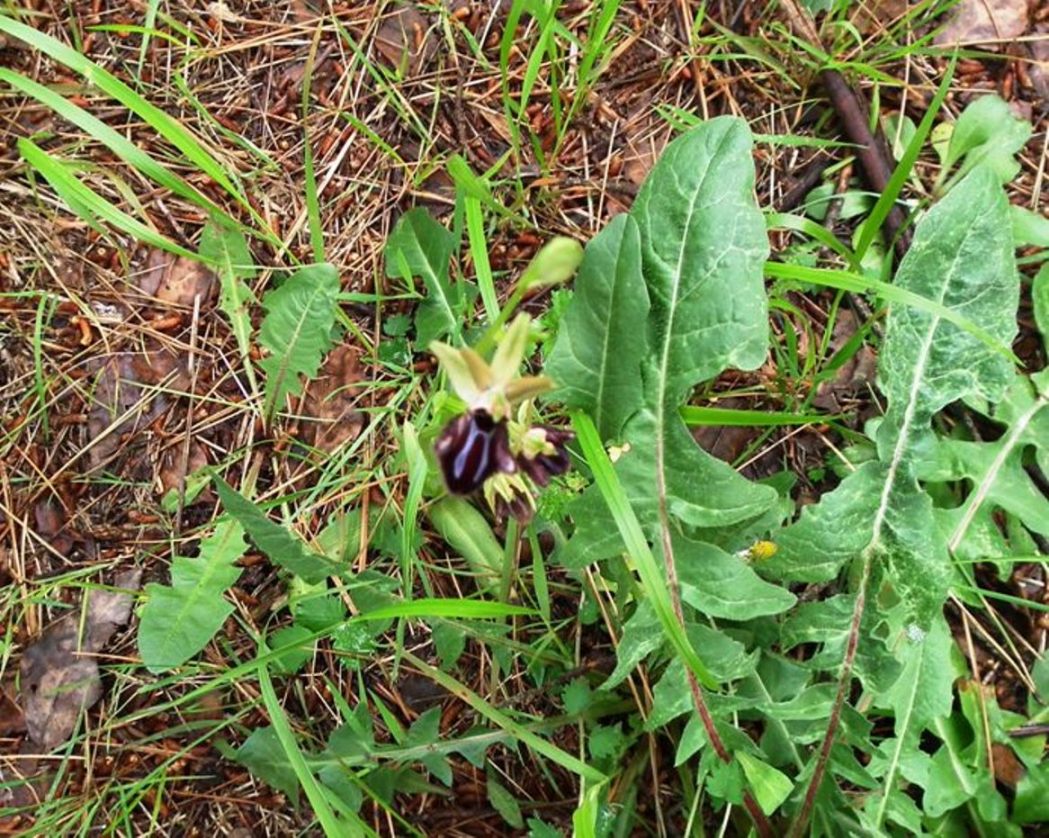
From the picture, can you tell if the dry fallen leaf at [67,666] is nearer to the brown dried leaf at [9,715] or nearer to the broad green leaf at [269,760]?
the brown dried leaf at [9,715]

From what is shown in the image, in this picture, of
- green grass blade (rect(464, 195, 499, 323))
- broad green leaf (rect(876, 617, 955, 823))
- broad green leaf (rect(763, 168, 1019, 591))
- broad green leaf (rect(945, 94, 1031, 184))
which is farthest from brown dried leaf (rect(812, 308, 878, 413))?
green grass blade (rect(464, 195, 499, 323))

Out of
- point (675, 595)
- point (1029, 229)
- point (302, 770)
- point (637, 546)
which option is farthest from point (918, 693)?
point (302, 770)

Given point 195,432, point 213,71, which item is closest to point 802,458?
point 195,432

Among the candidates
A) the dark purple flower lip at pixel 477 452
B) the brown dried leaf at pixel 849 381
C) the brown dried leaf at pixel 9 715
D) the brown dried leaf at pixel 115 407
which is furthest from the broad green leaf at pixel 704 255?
the brown dried leaf at pixel 9 715

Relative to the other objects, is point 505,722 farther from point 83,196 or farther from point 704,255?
point 83,196

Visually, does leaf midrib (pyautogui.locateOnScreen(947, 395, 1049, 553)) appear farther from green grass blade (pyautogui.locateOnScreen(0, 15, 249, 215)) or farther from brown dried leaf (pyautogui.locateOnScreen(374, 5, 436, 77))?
green grass blade (pyautogui.locateOnScreen(0, 15, 249, 215))

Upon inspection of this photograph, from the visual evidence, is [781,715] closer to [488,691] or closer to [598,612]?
[598,612]
